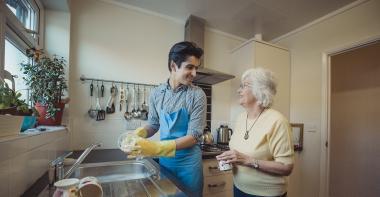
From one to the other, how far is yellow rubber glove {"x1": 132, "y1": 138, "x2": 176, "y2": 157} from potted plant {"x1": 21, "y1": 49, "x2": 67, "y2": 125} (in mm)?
818

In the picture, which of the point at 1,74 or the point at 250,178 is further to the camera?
the point at 250,178

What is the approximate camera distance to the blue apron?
99cm

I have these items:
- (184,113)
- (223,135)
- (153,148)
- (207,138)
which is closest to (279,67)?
(223,135)

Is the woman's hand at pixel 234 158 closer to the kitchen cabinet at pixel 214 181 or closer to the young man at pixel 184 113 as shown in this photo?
the young man at pixel 184 113

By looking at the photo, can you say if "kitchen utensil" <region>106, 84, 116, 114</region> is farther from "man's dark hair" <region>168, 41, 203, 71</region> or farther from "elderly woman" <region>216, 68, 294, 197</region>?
"elderly woman" <region>216, 68, 294, 197</region>

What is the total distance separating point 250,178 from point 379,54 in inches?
100

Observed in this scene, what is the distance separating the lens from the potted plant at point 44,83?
45.8 inches

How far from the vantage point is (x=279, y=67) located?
223cm

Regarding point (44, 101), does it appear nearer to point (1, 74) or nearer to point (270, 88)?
point (1, 74)

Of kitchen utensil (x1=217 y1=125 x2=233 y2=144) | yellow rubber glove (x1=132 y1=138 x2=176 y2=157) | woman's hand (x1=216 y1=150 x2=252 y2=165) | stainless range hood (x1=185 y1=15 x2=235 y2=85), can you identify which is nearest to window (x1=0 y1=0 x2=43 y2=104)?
yellow rubber glove (x1=132 y1=138 x2=176 y2=157)

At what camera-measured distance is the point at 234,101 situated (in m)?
2.33

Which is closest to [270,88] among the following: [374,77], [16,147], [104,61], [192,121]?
[192,121]

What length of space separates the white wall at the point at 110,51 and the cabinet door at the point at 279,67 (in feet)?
3.17

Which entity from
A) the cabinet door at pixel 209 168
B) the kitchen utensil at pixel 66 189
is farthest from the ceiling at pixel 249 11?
the kitchen utensil at pixel 66 189
